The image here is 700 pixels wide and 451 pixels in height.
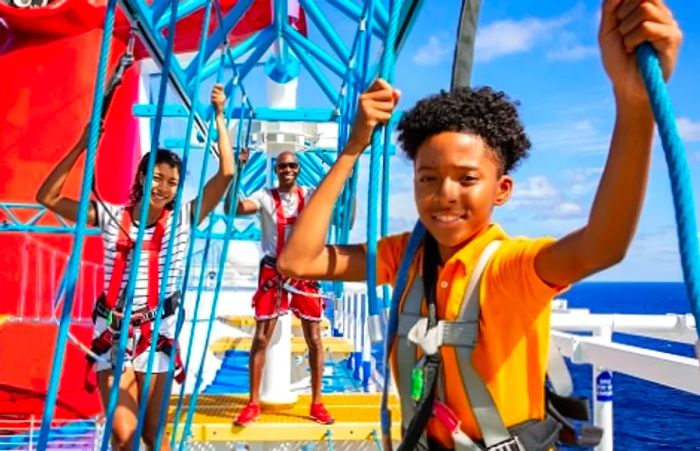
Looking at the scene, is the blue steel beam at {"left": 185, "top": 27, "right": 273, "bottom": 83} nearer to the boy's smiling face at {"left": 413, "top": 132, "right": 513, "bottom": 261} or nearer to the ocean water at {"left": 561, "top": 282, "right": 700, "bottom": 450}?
the boy's smiling face at {"left": 413, "top": 132, "right": 513, "bottom": 261}

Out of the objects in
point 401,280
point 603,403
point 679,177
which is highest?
point 679,177

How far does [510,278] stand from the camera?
1.07 m

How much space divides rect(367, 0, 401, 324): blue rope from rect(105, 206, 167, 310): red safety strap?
1092 millimetres

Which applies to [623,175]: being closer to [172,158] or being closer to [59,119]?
[172,158]

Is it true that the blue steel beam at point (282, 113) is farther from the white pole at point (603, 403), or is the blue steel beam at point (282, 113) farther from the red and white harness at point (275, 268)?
the white pole at point (603, 403)

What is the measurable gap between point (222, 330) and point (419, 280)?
24.3ft

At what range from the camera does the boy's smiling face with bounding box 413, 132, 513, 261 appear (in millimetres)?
1114

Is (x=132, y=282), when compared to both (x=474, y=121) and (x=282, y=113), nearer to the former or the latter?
(x=474, y=121)

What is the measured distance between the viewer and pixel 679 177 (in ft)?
2.42

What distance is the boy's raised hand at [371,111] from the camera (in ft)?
4.05

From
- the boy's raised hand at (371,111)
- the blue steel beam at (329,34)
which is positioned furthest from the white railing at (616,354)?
the blue steel beam at (329,34)

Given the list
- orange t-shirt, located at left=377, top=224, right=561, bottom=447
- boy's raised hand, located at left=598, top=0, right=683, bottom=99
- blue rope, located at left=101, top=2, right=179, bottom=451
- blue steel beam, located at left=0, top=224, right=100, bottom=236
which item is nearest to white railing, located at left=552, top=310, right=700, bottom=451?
orange t-shirt, located at left=377, top=224, right=561, bottom=447

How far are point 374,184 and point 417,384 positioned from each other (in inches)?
20.2

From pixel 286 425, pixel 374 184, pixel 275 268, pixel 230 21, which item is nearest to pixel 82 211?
pixel 374 184
